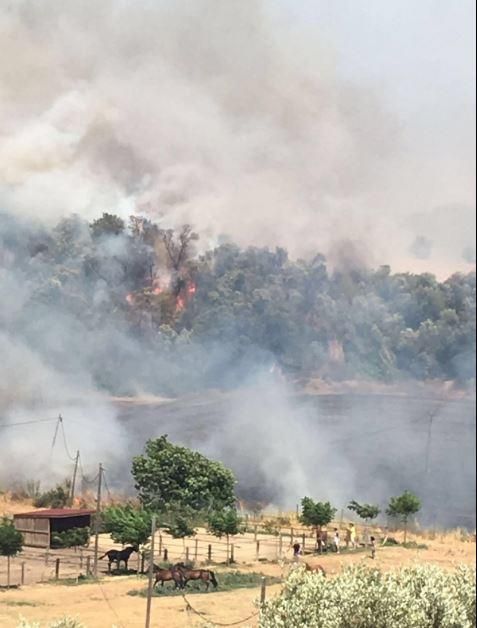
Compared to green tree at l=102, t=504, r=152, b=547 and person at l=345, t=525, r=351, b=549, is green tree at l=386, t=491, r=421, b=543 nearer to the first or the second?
person at l=345, t=525, r=351, b=549

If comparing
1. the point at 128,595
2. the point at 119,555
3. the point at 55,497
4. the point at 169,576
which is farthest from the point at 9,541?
Result: the point at 169,576

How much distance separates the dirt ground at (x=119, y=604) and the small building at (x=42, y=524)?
298 mm

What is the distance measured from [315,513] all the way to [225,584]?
54.6 inches

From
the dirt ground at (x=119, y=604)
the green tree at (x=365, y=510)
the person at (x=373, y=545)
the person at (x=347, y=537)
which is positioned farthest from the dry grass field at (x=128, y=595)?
the green tree at (x=365, y=510)

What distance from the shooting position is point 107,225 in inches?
273

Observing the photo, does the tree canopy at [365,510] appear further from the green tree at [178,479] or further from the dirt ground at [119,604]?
the green tree at [178,479]

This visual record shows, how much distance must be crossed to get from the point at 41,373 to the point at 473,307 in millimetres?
6204

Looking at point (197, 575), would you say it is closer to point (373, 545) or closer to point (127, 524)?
point (127, 524)

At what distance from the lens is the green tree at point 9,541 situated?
236 inches

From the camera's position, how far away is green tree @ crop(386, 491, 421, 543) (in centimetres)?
951

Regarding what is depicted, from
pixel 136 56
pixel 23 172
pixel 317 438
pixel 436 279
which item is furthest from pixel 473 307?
pixel 23 172

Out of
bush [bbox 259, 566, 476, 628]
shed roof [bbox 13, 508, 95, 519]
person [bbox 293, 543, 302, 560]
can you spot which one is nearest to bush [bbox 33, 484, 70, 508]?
shed roof [bbox 13, 508, 95, 519]

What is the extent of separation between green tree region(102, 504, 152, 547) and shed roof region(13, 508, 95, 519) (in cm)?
18

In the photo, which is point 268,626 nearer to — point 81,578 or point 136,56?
point 81,578
